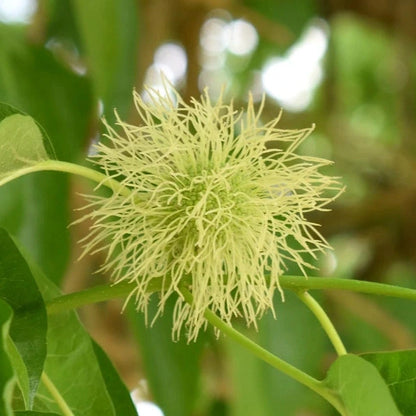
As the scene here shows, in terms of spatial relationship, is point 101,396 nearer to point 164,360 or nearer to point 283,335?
point 164,360

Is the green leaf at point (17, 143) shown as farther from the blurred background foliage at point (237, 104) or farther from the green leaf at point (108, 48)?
the green leaf at point (108, 48)

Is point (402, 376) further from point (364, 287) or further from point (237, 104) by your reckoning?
point (237, 104)

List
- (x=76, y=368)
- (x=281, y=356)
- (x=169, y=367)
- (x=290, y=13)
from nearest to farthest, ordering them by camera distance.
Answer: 1. (x=76, y=368)
2. (x=169, y=367)
3. (x=281, y=356)
4. (x=290, y=13)

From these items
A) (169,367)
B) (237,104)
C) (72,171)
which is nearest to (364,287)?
(72,171)

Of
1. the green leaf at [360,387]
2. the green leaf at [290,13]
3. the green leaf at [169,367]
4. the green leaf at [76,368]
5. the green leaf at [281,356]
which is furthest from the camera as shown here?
the green leaf at [290,13]

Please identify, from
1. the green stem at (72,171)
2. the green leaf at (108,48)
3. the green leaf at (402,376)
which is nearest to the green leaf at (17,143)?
the green stem at (72,171)

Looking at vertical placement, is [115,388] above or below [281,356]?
above
